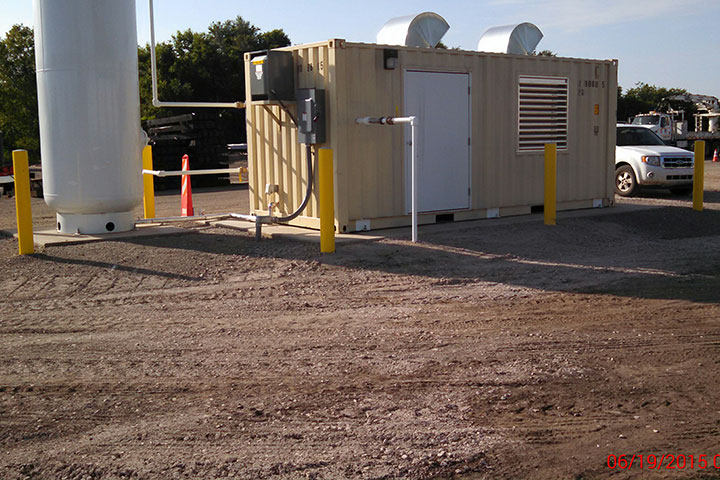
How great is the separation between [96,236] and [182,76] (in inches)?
1297

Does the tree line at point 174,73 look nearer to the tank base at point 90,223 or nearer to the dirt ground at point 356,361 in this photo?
the tank base at point 90,223

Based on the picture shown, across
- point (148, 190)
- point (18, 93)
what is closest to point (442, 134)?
point (148, 190)

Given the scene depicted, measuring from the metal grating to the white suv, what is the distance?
4.75 meters

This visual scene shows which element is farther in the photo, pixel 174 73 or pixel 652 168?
pixel 174 73

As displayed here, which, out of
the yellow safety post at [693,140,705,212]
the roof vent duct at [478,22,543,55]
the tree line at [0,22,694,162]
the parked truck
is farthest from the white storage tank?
the parked truck

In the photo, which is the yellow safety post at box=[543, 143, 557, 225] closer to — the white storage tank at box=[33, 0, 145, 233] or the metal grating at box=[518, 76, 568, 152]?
the metal grating at box=[518, 76, 568, 152]

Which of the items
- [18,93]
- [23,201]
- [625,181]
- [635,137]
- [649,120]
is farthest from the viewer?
[649,120]

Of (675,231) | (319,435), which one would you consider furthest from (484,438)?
(675,231)

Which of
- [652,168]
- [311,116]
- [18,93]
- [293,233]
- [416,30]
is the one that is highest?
[18,93]

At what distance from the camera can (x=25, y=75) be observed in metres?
34.2

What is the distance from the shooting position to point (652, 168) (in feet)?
58.8

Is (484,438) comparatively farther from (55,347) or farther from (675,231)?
(675,231)

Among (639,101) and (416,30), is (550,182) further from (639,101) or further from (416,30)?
(639,101)

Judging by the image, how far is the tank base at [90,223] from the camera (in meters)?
11.1
